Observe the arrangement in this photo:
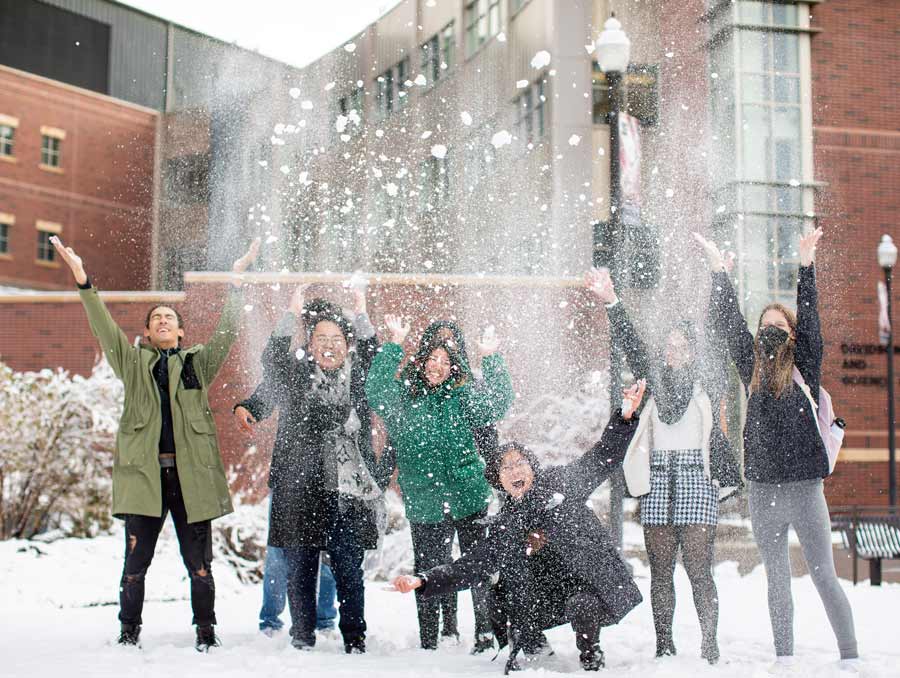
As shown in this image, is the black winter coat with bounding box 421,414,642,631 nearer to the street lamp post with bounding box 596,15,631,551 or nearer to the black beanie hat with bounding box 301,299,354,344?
the black beanie hat with bounding box 301,299,354,344

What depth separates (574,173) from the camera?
14.8 m

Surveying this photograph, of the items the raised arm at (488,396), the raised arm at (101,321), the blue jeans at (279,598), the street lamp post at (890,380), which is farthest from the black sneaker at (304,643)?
the street lamp post at (890,380)

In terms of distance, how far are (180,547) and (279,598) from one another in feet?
2.68

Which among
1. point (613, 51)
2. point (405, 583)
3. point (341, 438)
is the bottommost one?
point (405, 583)

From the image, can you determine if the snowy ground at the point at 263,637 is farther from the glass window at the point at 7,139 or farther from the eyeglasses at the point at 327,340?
the glass window at the point at 7,139

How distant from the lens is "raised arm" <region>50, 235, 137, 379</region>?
4918 mm

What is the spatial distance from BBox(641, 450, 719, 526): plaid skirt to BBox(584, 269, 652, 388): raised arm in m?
0.44

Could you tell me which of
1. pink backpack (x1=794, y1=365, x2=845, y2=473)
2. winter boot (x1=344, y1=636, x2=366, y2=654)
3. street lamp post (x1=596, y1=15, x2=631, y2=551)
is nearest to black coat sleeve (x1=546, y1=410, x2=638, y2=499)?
pink backpack (x1=794, y1=365, x2=845, y2=473)

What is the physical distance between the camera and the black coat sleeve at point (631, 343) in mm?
4879

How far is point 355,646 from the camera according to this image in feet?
16.0

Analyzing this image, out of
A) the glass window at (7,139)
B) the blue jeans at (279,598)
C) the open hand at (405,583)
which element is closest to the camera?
the open hand at (405,583)

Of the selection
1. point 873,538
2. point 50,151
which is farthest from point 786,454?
point 50,151

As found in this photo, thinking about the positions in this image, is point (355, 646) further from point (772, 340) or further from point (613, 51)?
point (613, 51)

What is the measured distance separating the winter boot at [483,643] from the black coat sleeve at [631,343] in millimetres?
1466
